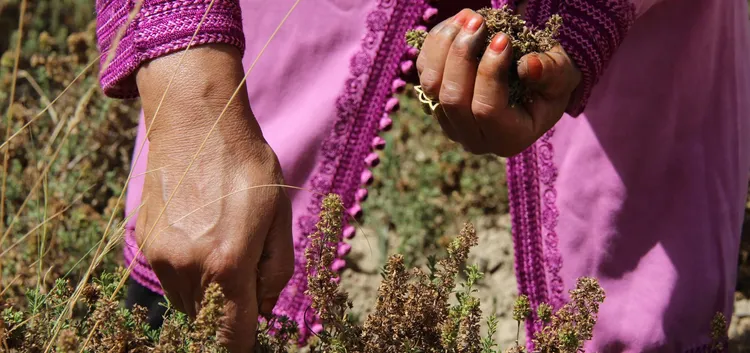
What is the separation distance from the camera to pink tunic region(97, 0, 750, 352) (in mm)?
1849

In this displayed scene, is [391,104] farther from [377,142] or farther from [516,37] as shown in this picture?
[516,37]

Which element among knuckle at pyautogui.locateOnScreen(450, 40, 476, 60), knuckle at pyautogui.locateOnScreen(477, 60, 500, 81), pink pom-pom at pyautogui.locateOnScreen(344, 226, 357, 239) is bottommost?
pink pom-pom at pyautogui.locateOnScreen(344, 226, 357, 239)

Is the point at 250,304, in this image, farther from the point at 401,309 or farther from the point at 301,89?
the point at 301,89

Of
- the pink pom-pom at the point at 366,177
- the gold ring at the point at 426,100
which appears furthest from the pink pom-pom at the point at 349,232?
the gold ring at the point at 426,100

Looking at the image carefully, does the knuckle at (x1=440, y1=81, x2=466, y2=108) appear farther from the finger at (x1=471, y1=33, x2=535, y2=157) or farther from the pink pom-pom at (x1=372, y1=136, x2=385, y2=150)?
the pink pom-pom at (x1=372, y1=136, x2=385, y2=150)

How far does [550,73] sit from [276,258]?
54 cm

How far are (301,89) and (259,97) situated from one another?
102 millimetres

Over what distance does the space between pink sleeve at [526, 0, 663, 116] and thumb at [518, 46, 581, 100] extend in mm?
39

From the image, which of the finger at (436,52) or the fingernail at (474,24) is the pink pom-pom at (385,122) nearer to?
the finger at (436,52)

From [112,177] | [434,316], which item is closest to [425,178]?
[112,177]

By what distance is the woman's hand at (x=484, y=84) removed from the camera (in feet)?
4.16

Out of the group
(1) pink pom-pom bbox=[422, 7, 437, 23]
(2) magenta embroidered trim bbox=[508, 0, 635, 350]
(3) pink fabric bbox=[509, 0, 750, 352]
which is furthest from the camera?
(2) magenta embroidered trim bbox=[508, 0, 635, 350]

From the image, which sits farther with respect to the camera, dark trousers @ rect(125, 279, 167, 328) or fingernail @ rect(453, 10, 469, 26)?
dark trousers @ rect(125, 279, 167, 328)

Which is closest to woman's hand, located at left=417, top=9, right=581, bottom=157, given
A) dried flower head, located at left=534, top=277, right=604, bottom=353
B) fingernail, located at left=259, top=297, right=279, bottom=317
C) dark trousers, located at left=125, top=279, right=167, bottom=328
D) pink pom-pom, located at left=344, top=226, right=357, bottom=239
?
dried flower head, located at left=534, top=277, right=604, bottom=353
